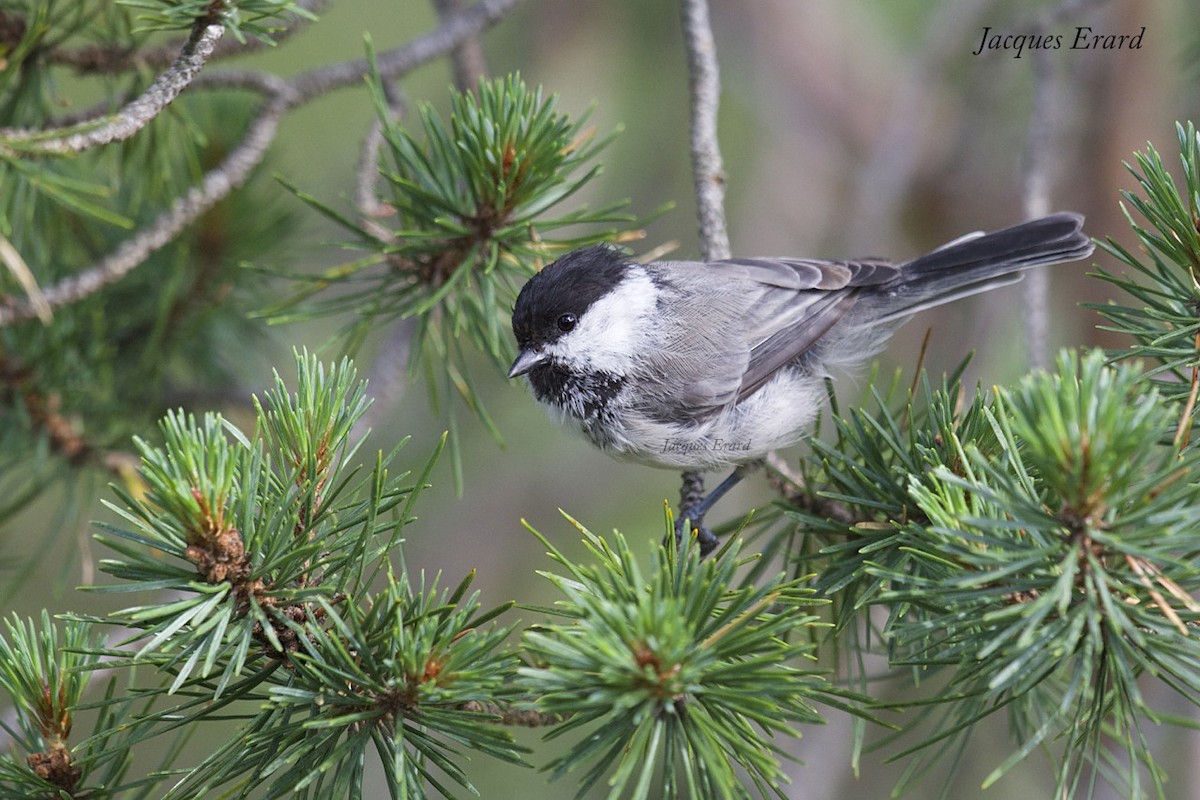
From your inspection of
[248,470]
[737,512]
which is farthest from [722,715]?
[737,512]

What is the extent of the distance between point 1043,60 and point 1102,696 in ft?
4.76

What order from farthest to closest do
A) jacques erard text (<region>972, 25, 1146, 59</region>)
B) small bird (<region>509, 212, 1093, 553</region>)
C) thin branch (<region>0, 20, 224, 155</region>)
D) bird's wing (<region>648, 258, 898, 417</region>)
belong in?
jacques erard text (<region>972, 25, 1146, 59</region>) → bird's wing (<region>648, 258, 898, 417</region>) → small bird (<region>509, 212, 1093, 553</region>) → thin branch (<region>0, 20, 224, 155</region>)

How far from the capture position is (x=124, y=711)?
3.39 ft

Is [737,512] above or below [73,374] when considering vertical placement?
above

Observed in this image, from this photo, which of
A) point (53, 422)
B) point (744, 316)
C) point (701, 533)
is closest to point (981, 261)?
point (744, 316)

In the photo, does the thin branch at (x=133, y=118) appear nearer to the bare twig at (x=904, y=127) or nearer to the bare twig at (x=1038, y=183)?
the bare twig at (x=1038, y=183)

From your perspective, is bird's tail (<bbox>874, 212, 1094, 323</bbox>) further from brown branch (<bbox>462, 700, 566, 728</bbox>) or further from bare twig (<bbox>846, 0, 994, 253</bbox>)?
brown branch (<bbox>462, 700, 566, 728</bbox>)

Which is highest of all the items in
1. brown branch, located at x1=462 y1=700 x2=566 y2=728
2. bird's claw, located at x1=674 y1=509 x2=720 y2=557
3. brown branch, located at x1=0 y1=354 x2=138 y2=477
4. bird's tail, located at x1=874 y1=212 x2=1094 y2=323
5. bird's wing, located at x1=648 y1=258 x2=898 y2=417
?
bird's tail, located at x1=874 y1=212 x2=1094 y2=323

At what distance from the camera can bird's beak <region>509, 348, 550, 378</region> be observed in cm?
173

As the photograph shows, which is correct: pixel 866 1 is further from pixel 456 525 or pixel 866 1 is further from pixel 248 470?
pixel 248 470

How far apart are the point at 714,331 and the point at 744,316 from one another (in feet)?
0.27

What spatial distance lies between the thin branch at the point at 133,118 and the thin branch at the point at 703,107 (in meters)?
0.83

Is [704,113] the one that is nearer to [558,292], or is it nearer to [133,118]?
[558,292]

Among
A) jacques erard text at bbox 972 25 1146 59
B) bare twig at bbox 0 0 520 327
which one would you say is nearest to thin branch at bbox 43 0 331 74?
bare twig at bbox 0 0 520 327
